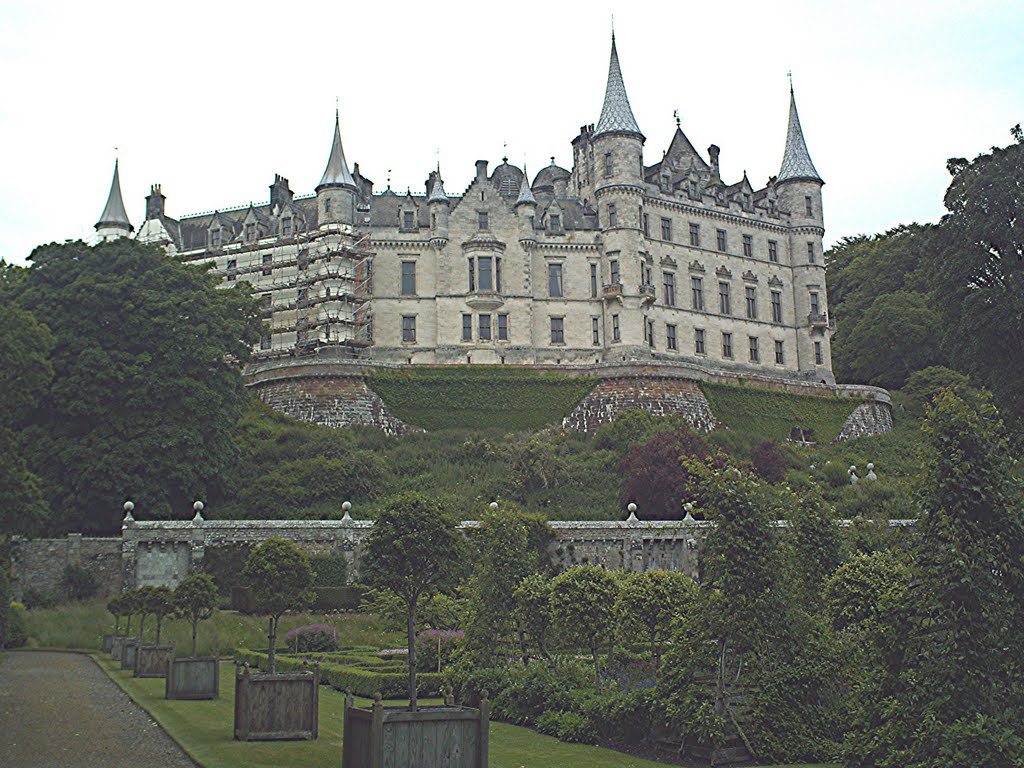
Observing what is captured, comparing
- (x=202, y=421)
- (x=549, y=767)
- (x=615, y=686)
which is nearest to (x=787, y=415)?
(x=202, y=421)

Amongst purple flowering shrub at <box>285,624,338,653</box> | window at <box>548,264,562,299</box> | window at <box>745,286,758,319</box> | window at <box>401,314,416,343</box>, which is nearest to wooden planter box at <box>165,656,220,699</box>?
purple flowering shrub at <box>285,624,338,653</box>

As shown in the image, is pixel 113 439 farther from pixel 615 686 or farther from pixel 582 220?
pixel 582 220

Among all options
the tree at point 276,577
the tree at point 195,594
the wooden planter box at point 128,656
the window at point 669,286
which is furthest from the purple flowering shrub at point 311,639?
the window at point 669,286

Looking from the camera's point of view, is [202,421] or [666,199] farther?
[666,199]

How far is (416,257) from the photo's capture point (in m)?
65.2

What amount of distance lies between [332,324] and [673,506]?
25849mm

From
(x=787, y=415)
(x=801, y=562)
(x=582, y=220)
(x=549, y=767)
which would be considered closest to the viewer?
(x=549, y=767)

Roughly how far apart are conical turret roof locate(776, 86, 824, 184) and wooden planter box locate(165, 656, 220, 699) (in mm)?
61902

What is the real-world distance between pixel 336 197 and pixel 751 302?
2707cm

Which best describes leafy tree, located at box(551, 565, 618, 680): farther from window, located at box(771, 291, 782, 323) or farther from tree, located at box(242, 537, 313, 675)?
window, located at box(771, 291, 782, 323)

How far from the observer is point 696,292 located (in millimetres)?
70500

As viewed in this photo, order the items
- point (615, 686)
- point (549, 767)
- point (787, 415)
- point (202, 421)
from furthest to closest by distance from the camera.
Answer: point (787, 415)
point (202, 421)
point (615, 686)
point (549, 767)

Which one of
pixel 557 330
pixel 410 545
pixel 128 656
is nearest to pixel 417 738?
pixel 410 545

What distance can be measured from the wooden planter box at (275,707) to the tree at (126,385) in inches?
1073
